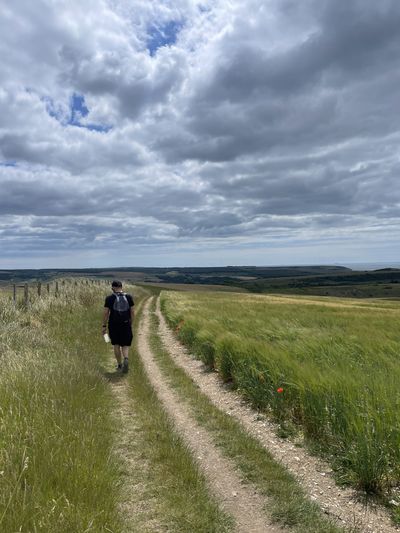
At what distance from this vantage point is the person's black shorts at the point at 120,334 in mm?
11219

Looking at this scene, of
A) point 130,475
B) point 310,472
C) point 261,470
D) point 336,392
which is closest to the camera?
point 130,475

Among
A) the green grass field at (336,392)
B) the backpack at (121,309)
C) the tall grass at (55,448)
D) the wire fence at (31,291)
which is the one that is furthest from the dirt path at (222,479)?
the wire fence at (31,291)

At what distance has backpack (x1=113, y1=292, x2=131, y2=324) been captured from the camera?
37.4 ft

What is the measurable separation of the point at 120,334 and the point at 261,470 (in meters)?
6.83

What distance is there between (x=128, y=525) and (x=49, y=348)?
26.5 feet

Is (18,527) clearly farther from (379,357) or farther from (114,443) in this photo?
(379,357)

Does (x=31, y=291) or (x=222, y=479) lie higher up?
(x=31, y=291)

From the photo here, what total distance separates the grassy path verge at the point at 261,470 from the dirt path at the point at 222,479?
15 cm

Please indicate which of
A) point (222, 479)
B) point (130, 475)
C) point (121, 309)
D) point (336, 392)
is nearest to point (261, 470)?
point (222, 479)

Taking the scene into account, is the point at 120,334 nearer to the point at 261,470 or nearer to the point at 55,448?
the point at 55,448

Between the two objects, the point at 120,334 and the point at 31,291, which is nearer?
the point at 120,334

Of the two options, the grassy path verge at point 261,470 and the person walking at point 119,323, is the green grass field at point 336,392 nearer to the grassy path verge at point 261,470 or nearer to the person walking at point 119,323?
the grassy path verge at point 261,470

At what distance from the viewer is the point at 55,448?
4734 mm

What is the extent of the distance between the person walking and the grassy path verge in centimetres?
268
